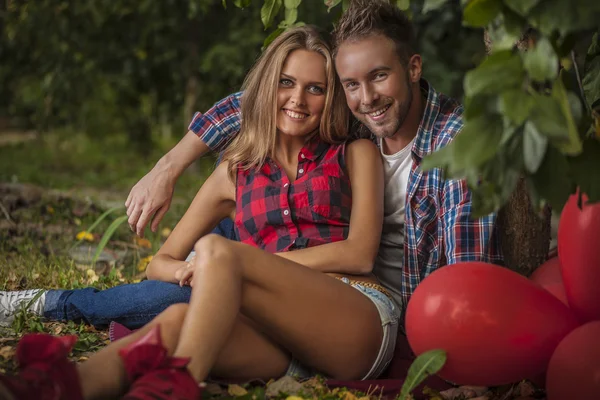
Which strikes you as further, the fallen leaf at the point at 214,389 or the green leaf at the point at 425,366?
the fallen leaf at the point at 214,389

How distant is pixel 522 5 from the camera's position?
1.59 meters

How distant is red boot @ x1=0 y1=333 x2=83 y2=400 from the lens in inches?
70.7

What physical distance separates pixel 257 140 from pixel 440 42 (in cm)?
495

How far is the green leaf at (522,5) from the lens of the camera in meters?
1.58

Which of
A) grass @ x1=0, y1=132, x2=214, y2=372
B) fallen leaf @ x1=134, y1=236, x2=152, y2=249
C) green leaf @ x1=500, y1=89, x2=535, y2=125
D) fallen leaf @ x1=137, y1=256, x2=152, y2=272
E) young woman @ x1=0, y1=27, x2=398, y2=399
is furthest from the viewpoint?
fallen leaf @ x1=134, y1=236, x2=152, y2=249

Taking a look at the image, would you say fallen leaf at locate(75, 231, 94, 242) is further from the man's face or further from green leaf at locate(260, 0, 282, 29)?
the man's face

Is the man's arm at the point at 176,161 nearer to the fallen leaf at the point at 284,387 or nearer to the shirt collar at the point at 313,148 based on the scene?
the shirt collar at the point at 313,148

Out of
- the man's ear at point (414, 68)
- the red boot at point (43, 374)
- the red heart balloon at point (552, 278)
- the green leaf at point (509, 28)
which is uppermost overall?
the green leaf at point (509, 28)

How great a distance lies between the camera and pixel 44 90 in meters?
7.46

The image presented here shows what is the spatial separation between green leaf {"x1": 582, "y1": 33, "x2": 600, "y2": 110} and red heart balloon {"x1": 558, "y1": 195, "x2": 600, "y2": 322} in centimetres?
60

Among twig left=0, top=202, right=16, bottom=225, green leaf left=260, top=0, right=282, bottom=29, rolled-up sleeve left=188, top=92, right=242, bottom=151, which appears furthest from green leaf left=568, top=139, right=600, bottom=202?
twig left=0, top=202, right=16, bottom=225

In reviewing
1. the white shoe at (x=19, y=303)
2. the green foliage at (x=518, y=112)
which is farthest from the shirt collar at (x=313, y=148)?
the green foliage at (x=518, y=112)

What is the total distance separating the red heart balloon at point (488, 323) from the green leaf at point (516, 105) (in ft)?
2.26

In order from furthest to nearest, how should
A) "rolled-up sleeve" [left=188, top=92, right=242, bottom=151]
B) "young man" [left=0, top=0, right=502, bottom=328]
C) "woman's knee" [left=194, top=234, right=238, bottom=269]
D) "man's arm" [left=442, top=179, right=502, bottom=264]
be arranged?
"rolled-up sleeve" [left=188, top=92, right=242, bottom=151]
"young man" [left=0, top=0, right=502, bottom=328]
"man's arm" [left=442, top=179, right=502, bottom=264]
"woman's knee" [left=194, top=234, right=238, bottom=269]
